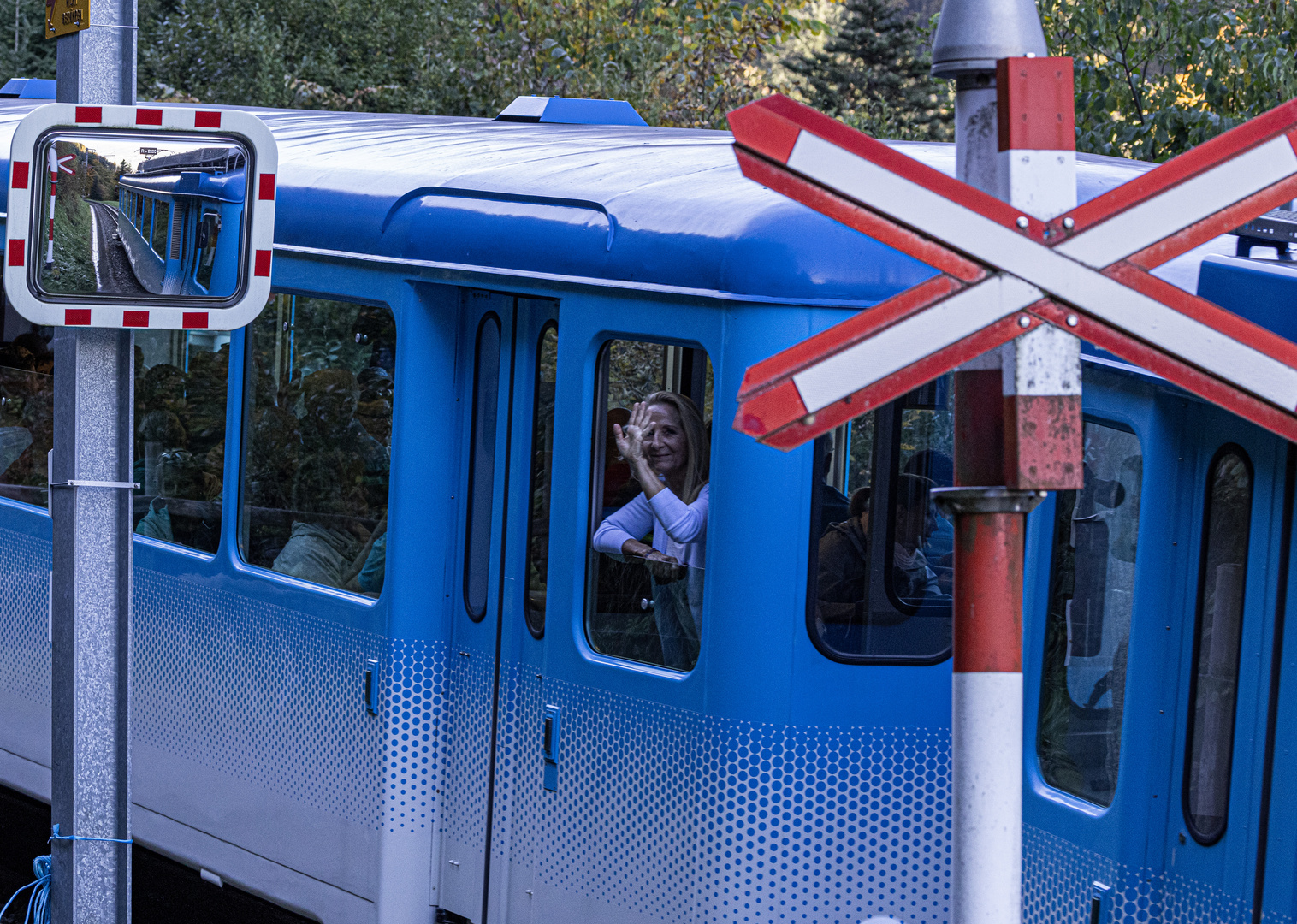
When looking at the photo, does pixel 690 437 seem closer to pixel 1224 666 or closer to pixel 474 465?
pixel 474 465

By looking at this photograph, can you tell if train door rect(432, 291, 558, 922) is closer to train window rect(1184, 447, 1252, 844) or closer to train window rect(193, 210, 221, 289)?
train window rect(193, 210, 221, 289)

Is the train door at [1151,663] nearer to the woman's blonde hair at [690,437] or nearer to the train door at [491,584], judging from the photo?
the woman's blonde hair at [690,437]

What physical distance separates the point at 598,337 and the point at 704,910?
4.78 feet

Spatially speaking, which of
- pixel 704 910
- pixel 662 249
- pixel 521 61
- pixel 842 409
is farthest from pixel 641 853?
pixel 521 61

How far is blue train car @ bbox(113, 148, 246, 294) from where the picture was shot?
3.83 meters

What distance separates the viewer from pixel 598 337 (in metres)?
4.32

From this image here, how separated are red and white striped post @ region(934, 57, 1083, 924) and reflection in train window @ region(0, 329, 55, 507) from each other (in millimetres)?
5040

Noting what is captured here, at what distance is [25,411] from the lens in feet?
22.0

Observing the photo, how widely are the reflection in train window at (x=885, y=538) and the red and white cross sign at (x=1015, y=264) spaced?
Result: 1.88 metres

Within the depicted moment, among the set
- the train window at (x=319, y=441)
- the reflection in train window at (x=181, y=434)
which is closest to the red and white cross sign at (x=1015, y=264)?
the train window at (x=319, y=441)

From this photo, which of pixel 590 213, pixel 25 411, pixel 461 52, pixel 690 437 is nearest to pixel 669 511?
pixel 690 437

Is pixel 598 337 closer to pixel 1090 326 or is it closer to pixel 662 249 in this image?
pixel 662 249

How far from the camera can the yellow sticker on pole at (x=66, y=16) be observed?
3.92 meters

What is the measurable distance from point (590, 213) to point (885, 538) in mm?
1136
